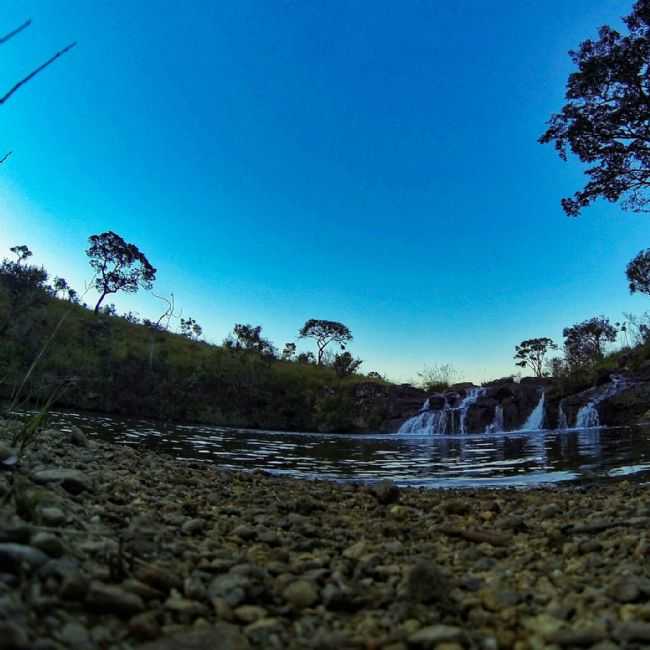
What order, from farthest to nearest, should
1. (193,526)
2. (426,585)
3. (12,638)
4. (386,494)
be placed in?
(386,494)
(193,526)
(426,585)
(12,638)

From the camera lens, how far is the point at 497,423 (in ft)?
69.3

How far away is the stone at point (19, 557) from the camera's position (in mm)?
1444

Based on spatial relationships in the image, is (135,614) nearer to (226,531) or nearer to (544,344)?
(226,531)

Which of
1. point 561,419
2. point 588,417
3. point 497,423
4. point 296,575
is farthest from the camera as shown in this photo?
point 497,423

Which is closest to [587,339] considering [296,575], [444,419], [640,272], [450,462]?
[640,272]

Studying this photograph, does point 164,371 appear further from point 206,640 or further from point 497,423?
point 206,640

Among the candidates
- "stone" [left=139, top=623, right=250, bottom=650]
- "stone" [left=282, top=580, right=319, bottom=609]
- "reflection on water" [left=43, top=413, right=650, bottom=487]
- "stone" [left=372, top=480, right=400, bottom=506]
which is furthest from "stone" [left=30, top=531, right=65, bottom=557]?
"reflection on water" [left=43, top=413, right=650, bottom=487]

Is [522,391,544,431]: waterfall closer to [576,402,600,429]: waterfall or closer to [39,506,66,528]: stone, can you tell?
[576,402,600,429]: waterfall

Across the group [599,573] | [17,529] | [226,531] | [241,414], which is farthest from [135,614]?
[241,414]

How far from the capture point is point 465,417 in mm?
21453

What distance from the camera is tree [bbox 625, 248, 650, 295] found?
2428 cm

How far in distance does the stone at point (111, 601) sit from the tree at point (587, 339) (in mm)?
30927

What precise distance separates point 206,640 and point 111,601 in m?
0.32

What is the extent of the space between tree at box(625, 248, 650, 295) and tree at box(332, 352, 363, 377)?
17109 mm
